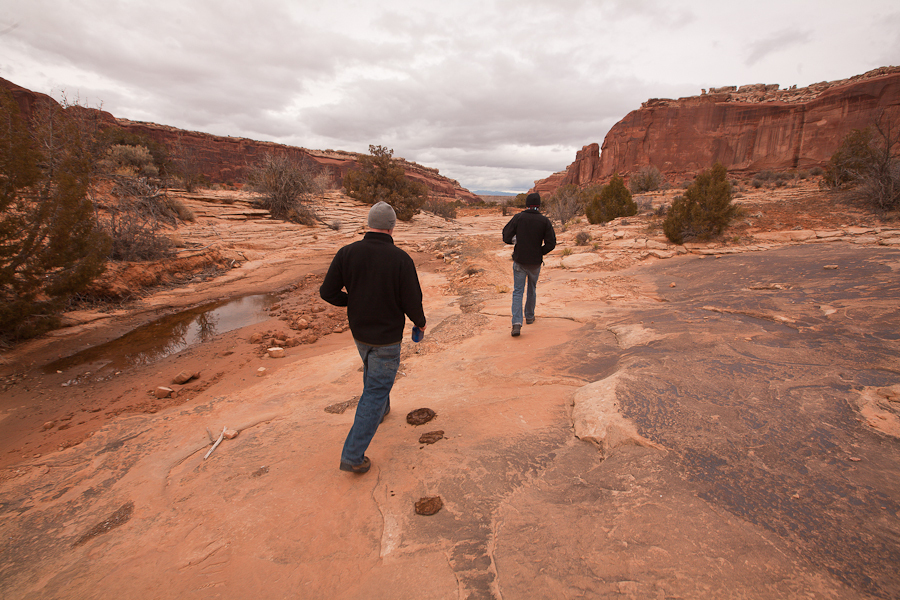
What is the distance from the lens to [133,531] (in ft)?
6.86

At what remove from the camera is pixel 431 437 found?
108 inches

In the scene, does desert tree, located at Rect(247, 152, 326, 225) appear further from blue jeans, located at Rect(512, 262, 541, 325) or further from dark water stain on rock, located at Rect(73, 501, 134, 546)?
dark water stain on rock, located at Rect(73, 501, 134, 546)

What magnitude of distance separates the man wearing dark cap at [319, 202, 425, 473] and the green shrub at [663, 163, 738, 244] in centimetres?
1017

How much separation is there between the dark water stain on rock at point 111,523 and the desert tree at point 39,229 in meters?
5.05

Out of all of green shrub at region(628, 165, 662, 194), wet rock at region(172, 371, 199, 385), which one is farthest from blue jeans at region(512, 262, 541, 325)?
green shrub at region(628, 165, 662, 194)

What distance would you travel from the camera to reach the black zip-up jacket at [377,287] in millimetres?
2400

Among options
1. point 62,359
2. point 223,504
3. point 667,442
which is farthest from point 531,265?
point 62,359

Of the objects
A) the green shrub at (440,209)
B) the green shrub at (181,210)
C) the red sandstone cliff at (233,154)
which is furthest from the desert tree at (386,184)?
the red sandstone cliff at (233,154)

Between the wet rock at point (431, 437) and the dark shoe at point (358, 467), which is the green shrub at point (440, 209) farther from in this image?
the dark shoe at point (358, 467)

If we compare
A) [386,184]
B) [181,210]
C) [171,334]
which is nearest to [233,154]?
[386,184]

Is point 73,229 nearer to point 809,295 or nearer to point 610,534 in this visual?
point 610,534

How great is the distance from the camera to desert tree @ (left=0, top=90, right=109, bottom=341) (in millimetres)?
5004

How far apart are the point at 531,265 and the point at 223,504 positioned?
13.2ft

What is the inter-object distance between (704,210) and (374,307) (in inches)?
414
